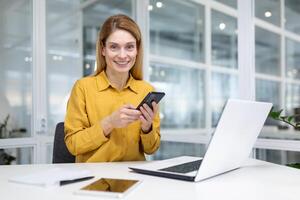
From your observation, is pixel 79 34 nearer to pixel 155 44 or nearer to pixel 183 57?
pixel 155 44

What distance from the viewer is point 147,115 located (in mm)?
1418

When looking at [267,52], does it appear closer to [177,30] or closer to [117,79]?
[177,30]

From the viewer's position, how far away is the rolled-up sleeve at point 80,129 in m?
1.45

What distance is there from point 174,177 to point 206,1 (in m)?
2.90

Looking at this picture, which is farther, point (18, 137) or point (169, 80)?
point (169, 80)

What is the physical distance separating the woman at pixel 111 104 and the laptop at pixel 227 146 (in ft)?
1.01

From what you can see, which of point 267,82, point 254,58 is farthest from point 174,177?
point 267,82

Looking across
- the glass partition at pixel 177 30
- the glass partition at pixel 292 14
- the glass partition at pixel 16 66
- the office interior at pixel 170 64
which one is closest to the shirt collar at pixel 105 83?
the office interior at pixel 170 64

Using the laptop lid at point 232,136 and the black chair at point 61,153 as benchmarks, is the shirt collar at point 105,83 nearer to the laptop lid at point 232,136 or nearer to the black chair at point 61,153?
the black chair at point 61,153

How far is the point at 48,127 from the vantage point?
3371 millimetres

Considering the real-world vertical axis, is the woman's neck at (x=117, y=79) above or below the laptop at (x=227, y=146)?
above

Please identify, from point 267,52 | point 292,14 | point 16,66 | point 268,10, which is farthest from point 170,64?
point 16,66

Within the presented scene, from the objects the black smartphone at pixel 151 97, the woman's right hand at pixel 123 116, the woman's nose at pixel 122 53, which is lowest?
the woman's right hand at pixel 123 116

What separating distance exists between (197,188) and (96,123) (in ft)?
2.22
